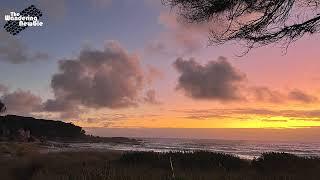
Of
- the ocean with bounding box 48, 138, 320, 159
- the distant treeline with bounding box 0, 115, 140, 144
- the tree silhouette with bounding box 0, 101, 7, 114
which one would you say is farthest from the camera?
the distant treeline with bounding box 0, 115, 140, 144

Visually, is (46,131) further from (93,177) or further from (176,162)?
(93,177)

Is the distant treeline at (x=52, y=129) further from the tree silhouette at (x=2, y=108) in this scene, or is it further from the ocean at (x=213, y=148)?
the tree silhouette at (x=2, y=108)

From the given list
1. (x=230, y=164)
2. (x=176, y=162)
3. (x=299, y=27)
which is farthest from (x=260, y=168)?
(x=299, y=27)

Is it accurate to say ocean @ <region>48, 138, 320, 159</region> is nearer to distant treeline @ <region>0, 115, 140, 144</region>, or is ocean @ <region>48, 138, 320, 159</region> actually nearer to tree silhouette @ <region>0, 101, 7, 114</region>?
tree silhouette @ <region>0, 101, 7, 114</region>

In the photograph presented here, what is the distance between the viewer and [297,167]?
22.9 metres

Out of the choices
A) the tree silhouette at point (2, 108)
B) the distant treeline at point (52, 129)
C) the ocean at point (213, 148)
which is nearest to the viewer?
the ocean at point (213, 148)

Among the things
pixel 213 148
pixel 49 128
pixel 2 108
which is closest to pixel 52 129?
pixel 49 128

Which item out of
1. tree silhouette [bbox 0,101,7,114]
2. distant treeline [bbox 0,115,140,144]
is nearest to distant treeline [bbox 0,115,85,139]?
distant treeline [bbox 0,115,140,144]

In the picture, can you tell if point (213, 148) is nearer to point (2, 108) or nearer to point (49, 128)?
point (2, 108)

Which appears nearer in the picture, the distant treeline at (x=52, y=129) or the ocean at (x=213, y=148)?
the ocean at (x=213, y=148)

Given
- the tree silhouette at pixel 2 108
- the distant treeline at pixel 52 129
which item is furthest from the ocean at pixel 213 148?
the distant treeline at pixel 52 129

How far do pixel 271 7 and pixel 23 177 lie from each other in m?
14.9

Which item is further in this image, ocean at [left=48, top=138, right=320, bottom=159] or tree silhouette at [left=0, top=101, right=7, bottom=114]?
tree silhouette at [left=0, top=101, right=7, bottom=114]

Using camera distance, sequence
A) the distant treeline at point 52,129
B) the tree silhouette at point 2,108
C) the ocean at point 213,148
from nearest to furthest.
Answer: the ocean at point 213,148
the tree silhouette at point 2,108
the distant treeline at point 52,129
